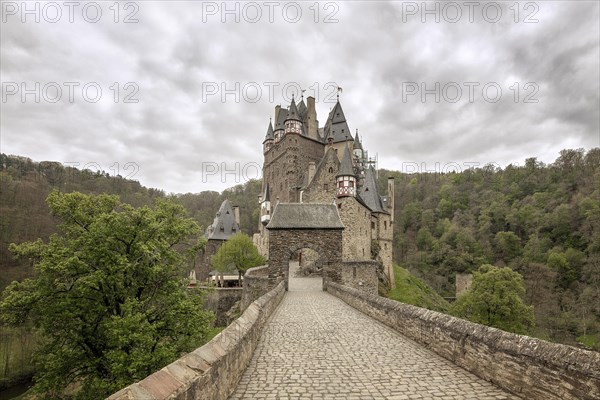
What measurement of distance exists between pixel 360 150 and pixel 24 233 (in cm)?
3921

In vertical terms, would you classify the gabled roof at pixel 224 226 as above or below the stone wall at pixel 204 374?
above

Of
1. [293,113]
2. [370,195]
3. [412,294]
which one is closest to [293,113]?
[293,113]

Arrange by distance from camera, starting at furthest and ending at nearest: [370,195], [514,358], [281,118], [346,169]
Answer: [281,118] < [370,195] < [346,169] < [514,358]

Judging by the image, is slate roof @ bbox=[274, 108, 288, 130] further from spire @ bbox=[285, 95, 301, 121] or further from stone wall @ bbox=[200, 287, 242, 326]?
stone wall @ bbox=[200, 287, 242, 326]

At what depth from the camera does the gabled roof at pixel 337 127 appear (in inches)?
1790

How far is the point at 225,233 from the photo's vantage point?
1799 inches

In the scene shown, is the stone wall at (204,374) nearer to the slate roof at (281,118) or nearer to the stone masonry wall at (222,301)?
the stone masonry wall at (222,301)

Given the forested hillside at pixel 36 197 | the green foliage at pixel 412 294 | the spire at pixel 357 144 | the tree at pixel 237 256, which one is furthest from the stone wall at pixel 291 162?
the green foliage at pixel 412 294

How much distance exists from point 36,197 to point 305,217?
32565 mm

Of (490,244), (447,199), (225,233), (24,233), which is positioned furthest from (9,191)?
(447,199)

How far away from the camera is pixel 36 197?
37.3m

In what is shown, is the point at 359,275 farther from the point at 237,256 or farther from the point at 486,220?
the point at 486,220

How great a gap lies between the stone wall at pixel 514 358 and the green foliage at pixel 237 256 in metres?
26.5

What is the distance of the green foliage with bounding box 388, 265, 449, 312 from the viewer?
33.2m
